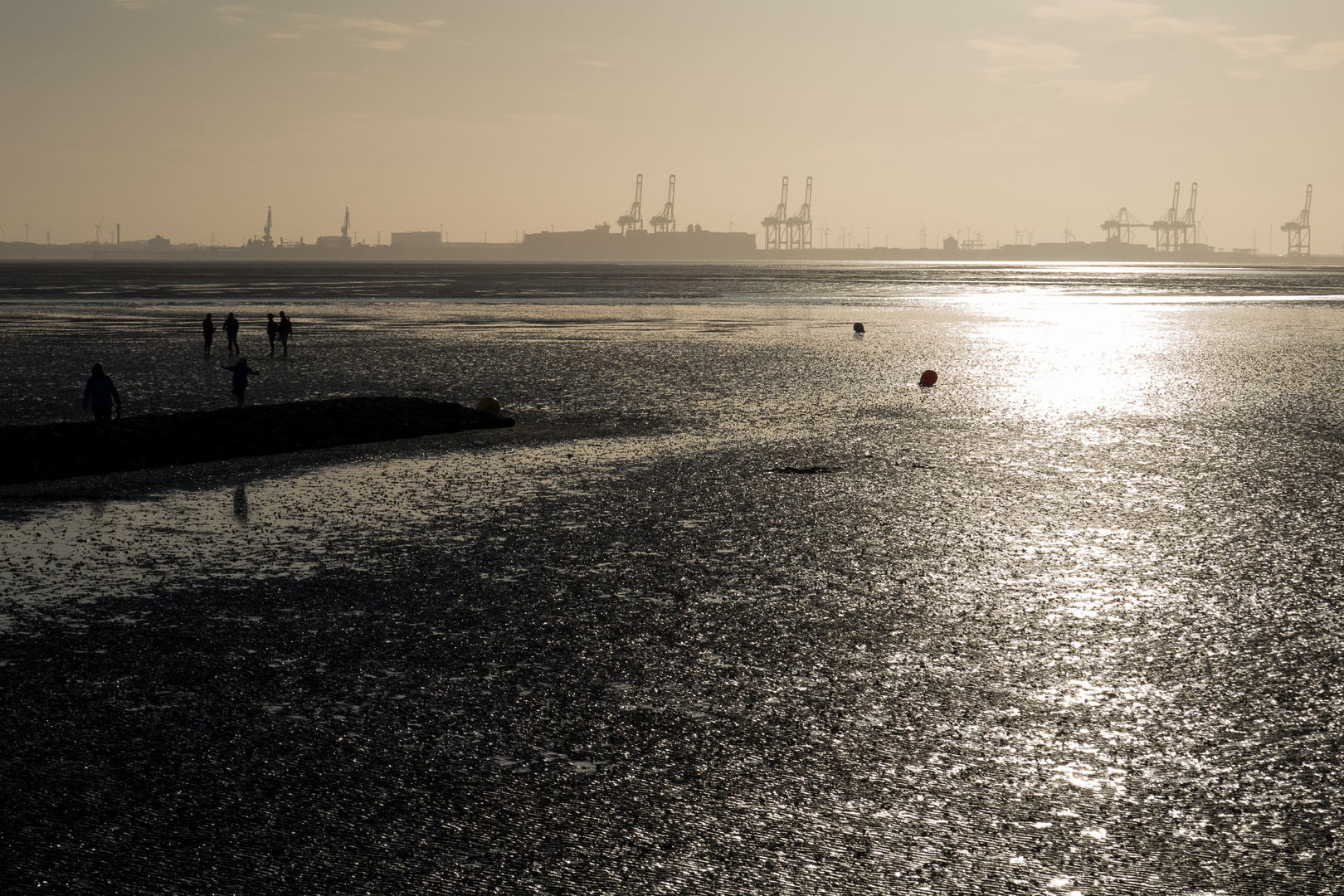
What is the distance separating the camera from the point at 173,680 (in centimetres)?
912

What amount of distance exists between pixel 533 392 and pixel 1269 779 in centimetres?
2273

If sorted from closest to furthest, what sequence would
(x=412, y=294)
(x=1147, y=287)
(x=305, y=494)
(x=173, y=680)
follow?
(x=173, y=680)
(x=305, y=494)
(x=412, y=294)
(x=1147, y=287)

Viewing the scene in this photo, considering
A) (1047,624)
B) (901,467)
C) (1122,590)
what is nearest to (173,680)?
(1047,624)

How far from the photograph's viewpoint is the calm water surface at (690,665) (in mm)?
6508

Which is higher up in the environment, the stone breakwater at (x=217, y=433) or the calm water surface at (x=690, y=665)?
the stone breakwater at (x=217, y=433)

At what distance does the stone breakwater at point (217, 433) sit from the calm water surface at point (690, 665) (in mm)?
Result: 962

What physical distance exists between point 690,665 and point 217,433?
13.7 m

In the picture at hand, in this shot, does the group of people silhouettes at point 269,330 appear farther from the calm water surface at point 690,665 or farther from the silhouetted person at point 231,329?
the calm water surface at point 690,665

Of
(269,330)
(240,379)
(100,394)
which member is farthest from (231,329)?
(100,394)

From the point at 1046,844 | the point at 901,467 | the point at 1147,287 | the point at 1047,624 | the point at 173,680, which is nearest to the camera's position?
the point at 1046,844

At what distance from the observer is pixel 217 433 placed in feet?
67.8

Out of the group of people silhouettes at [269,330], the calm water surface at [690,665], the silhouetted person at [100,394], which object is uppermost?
the group of people silhouettes at [269,330]

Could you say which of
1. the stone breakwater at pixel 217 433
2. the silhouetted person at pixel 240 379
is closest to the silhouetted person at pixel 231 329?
the silhouetted person at pixel 240 379

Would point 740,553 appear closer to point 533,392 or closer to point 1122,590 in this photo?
point 1122,590
